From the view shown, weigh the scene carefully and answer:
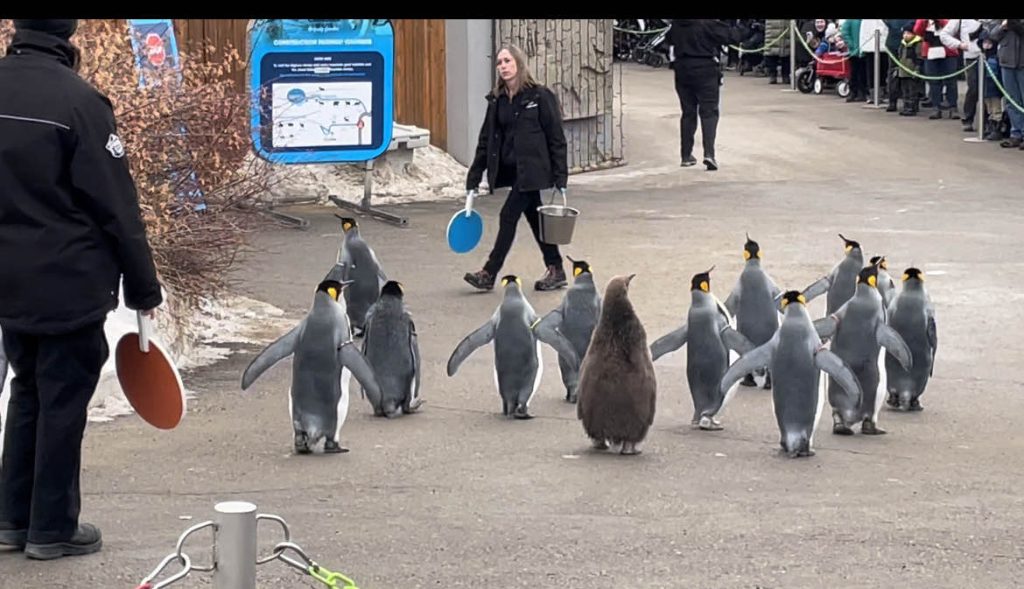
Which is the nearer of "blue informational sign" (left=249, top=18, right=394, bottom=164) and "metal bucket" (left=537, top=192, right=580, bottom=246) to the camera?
"metal bucket" (left=537, top=192, right=580, bottom=246)

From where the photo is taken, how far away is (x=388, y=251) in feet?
41.7

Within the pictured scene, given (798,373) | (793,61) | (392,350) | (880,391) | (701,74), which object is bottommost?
(880,391)

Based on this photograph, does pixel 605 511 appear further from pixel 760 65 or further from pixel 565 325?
pixel 760 65

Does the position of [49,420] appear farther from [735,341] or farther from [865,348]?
[865,348]

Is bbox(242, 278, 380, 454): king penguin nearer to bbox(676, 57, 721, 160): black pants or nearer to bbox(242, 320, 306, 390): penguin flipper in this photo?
bbox(242, 320, 306, 390): penguin flipper

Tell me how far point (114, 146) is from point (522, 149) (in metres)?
6.36

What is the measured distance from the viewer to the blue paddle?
35.9ft

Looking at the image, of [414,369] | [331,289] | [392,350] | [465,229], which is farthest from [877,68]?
[331,289]

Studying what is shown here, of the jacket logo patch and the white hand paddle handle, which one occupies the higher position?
the jacket logo patch

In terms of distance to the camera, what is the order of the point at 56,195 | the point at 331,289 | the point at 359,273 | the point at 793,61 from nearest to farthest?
the point at 56,195
the point at 331,289
the point at 359,273
the point at 793,61

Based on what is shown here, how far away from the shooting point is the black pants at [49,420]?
4.97m

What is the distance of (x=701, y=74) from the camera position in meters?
17.7

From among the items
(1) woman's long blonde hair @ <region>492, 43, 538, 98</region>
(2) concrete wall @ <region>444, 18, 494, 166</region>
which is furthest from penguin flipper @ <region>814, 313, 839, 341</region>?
(2) concrete wall @ <region>444, 18, 494, 166</region>

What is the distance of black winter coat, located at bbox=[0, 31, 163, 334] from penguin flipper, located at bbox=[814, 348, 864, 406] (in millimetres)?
3295
